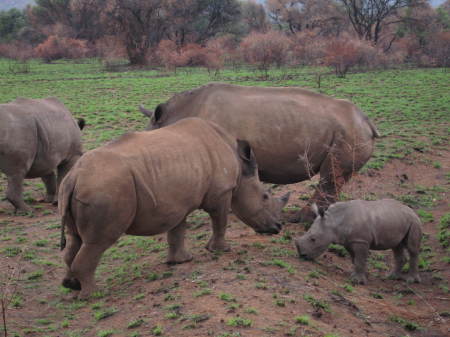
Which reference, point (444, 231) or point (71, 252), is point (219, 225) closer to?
point (71, 252)

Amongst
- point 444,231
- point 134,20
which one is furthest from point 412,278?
point 134,20

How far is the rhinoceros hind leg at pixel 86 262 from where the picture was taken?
5996 mm

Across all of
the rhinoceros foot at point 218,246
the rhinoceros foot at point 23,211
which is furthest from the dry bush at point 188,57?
the rhinoceros foot at point 218,246

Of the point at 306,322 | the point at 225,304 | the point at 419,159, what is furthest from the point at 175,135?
the point at 419,159

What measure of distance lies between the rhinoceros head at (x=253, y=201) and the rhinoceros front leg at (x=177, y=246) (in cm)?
82

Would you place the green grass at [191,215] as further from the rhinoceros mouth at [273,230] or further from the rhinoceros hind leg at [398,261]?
the rhinoceros hind leg at [398,261]

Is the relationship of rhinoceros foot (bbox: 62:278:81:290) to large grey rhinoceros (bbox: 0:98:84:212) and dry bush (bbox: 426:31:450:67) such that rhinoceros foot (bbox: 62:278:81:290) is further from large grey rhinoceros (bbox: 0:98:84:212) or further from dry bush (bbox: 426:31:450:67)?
dry bush (bbox: 426:31:450:67)

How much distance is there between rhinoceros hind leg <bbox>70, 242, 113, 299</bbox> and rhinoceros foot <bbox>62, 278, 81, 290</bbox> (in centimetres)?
7

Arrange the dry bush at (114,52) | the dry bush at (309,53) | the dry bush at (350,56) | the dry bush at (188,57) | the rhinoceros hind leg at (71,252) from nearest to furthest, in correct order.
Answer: the rhinoceros hind leg at (71,252) < the dry bush at (350,56) < the dry bush at (188,57) < the dry bush at (309,53) < the dry bush at (114,52)

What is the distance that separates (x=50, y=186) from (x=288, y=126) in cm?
498

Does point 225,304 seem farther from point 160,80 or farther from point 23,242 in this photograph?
point 160,80

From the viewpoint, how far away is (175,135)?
6.66 meters

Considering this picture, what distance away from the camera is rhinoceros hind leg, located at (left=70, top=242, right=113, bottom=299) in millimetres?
5996

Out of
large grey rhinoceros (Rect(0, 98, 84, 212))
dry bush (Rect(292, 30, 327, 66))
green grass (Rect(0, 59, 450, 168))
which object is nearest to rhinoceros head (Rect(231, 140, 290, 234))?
large grey rhinoceros (Rect(0, 98, 84, 212))
